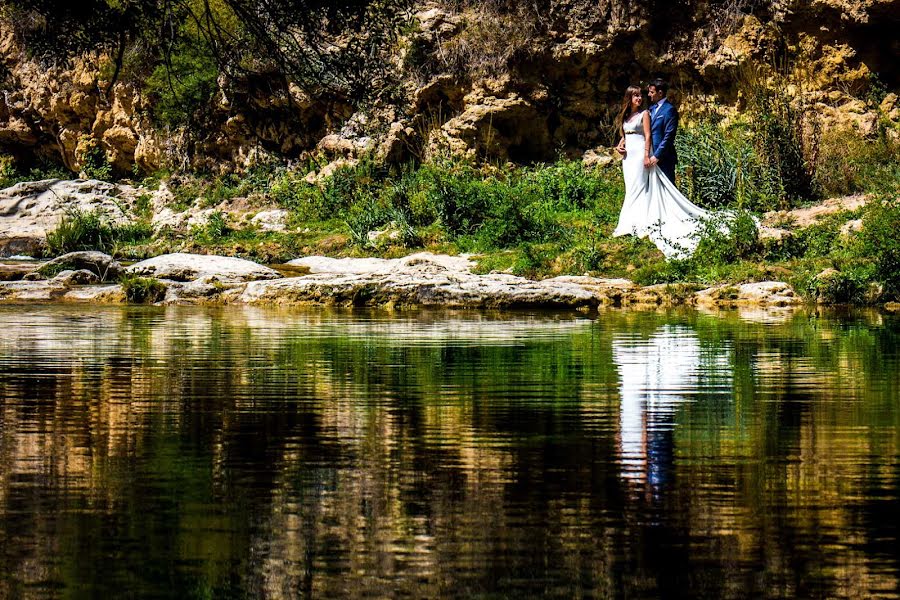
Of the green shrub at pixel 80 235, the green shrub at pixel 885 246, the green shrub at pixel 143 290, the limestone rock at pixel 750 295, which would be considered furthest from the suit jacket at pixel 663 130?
the green shrub at pixel 80 235

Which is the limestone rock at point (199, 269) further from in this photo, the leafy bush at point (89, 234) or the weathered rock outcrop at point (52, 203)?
the weathered rock outcrop at point (52, 203)

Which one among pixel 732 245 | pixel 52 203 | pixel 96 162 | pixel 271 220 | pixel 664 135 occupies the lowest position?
pixel 732 245

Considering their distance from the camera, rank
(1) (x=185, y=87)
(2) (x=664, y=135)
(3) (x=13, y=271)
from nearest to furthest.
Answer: (2) (x=664, y=135)
(3) (x=13, y=271)
(1) (x=185, y=87)

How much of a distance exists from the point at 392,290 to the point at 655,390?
406 inches

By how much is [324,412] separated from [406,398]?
2.32 ft

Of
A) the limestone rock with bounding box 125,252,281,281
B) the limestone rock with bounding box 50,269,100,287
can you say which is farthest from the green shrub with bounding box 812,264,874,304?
the limestone rock with bounding box 50,269,100,287

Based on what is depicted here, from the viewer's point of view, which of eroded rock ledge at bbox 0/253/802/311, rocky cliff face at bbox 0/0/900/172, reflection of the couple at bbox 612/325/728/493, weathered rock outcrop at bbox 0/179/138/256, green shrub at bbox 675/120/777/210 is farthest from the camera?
weathered rock outcrop at bbox 0/179/138/256

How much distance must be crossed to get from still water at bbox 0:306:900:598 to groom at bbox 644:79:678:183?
1151 cm

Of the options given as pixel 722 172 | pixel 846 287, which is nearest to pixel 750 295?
pixel 846 287

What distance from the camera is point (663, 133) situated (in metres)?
21.5

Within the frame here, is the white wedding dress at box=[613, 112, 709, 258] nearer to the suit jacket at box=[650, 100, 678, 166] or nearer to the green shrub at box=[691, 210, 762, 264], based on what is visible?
the suit jacket at box=[650, 100, 678, 166]

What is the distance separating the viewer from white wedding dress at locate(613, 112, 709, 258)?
20.8 m

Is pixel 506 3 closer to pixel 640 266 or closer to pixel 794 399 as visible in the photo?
pixel 640 266

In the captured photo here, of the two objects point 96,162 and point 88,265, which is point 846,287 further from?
point 96,162
